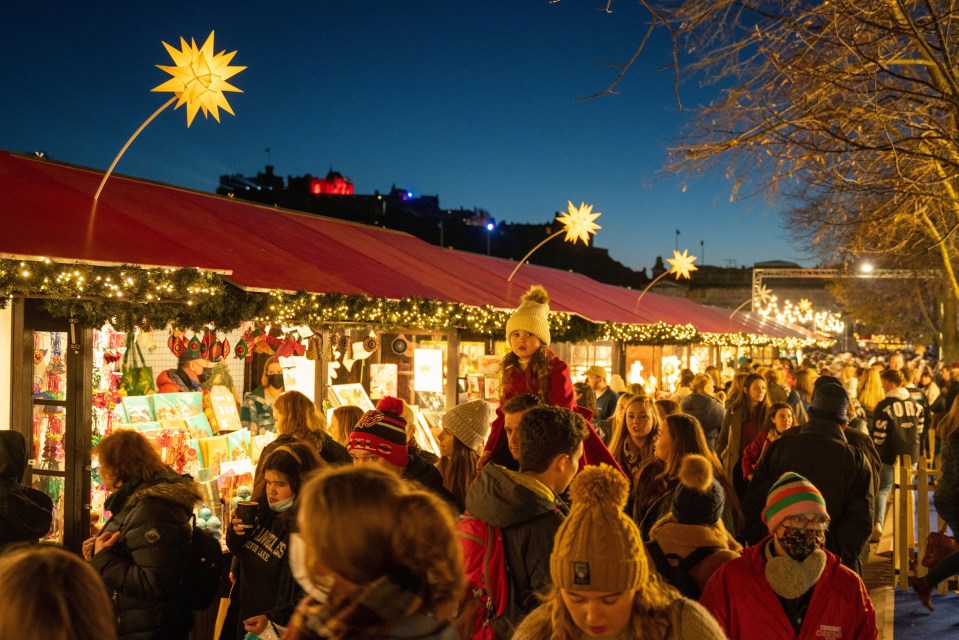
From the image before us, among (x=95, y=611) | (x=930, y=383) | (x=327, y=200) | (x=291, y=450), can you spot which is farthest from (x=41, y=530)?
(x=327, y=200)

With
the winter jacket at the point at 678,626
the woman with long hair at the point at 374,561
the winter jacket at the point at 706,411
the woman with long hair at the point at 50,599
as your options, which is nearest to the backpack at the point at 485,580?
the winter jacket at the point at 678,626

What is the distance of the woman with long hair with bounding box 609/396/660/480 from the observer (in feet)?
23.2

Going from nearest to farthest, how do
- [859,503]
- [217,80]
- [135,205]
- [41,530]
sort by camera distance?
[41,530] → [859,503] → [217,80] → [135,205]

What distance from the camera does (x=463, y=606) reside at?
3309 millimetres

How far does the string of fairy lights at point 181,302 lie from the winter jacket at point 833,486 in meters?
4.46

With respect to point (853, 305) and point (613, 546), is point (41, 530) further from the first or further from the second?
point (853, 305)

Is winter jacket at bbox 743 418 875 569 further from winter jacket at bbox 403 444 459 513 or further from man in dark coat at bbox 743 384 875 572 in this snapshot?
winter jacket at bbox 403 444 459 513

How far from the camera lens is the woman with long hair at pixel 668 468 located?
5508 mm

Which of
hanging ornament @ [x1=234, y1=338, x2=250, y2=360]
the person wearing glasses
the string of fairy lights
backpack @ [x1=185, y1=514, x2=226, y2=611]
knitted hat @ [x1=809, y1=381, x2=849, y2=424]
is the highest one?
the string of fairy lights

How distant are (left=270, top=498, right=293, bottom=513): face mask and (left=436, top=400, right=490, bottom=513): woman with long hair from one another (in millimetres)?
1218

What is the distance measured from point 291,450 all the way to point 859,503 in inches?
142

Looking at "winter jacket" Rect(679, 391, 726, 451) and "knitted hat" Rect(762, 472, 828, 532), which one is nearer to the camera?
"knitted hat" Rect(762, 472, 828, 532)

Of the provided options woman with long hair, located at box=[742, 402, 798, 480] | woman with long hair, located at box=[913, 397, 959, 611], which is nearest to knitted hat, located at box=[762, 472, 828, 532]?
woman with long hair, located at box=[913, 397, 959, 611]

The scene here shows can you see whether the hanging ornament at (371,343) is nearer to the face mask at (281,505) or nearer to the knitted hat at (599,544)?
the face mask at (281,505)
